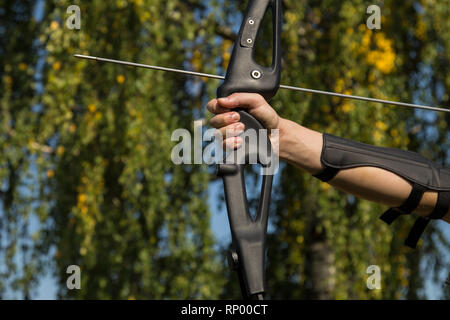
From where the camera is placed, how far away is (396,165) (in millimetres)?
1863

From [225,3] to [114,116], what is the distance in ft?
3.46

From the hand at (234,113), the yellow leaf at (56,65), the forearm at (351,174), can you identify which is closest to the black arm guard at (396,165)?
the forearm at (351,174)

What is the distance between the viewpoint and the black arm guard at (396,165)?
1.82 m

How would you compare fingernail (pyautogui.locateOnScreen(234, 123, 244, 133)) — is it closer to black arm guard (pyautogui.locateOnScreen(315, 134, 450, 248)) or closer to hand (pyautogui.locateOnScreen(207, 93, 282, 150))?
hand (pyautogui.locateOnScreen(207, 93, 282, 150))

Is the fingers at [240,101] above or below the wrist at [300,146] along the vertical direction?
above

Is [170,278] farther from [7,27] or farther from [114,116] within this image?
[7,27]

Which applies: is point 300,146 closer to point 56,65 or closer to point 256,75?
point 256,75

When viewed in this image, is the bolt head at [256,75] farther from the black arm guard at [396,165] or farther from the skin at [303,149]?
the black arm guard at [396,165]

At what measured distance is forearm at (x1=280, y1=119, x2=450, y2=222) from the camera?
5.79 feet

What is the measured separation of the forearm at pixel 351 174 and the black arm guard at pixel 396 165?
1 centimetres

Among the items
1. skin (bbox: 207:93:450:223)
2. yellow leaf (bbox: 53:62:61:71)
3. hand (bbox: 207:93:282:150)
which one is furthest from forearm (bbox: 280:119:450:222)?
yellow leaf (bbox: 53:62:61:71)

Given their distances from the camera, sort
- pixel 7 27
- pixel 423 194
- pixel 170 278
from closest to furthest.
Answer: pixel 423 194, pixel 170 278, pixel 7 27

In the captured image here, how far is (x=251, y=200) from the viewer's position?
4133mm

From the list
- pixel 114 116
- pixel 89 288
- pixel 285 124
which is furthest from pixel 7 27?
pixel 285 124
